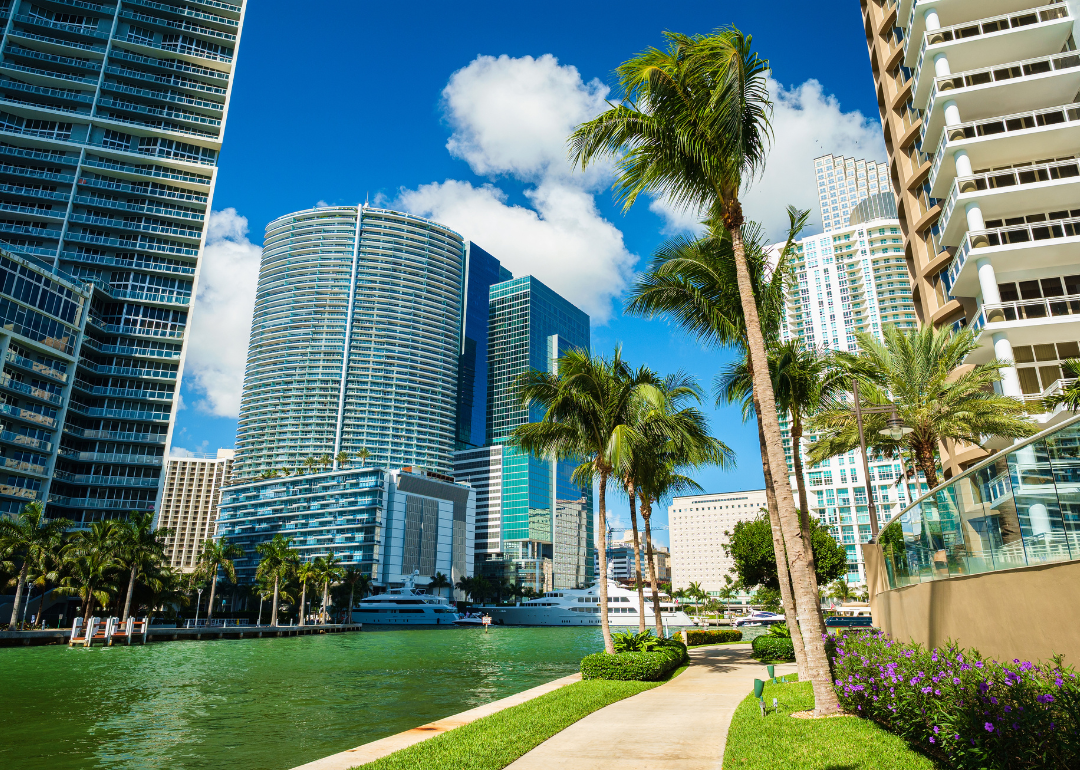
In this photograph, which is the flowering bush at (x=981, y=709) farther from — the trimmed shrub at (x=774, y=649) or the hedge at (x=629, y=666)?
the trimmed shrub at (x=774, y=649)

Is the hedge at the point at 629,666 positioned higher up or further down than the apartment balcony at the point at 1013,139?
further down

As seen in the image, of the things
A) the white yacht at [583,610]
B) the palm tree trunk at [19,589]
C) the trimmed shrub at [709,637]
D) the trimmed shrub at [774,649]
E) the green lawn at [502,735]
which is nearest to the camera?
the green lawn at [502,735]

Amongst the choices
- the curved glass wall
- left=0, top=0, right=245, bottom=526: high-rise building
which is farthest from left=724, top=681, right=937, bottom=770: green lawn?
left=0, top=0, right=245, bottom=526: high-rise building

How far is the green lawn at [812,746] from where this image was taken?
8273mm

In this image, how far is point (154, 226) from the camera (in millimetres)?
97625

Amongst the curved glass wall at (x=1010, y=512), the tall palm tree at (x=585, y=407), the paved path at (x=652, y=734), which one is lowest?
the paved path at (x=652, y=734)

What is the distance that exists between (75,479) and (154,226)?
38.0 meters

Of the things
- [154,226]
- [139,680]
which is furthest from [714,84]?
[154,226]

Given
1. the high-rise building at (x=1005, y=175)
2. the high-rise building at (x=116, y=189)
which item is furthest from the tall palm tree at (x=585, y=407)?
the high-rise building at (x=116, y=189)

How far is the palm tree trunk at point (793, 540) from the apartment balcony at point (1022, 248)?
26.8 m

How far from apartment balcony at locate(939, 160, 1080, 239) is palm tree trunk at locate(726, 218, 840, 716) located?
28.4m

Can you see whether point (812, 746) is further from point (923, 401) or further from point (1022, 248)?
point (1022, 248)

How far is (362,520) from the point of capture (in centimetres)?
16100

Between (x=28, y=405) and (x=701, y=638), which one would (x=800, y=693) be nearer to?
(x=701, y=638)
